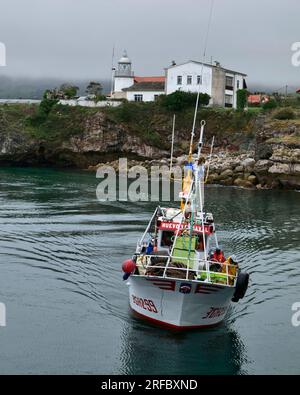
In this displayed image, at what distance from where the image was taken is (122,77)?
329ft

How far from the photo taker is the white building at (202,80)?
293 feet

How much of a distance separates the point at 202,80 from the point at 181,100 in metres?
4.38

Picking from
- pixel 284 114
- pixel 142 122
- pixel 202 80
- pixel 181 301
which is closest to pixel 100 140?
pixel 142 122

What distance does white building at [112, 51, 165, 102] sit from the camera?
310ft

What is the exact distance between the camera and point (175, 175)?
249 feet

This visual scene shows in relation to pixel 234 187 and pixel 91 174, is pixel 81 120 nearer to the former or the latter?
pixel 91 174

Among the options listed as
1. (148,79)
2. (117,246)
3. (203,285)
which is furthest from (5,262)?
(148,79)

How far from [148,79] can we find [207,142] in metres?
21.8

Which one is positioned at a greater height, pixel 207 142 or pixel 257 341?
pixel 207 142

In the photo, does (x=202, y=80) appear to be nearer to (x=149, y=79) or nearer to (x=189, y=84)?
(x=189, y=84)

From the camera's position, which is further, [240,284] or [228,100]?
[228,100]

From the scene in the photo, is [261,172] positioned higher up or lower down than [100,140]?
lower down

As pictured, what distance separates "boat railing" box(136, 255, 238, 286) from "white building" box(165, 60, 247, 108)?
221 ft

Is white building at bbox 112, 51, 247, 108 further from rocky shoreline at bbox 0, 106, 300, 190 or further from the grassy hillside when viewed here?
rocky shoreline at bbox 0, 106, 300, 190
